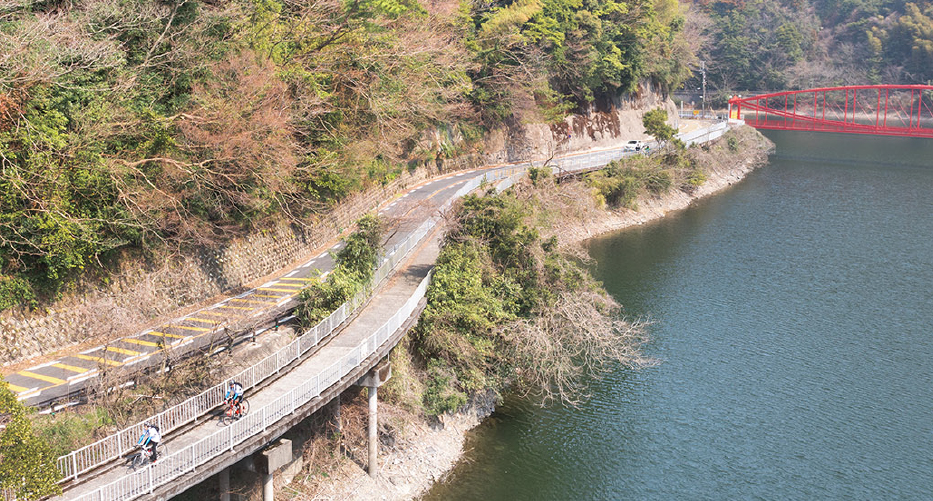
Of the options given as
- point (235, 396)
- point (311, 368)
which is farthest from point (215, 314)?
point (235, 396)

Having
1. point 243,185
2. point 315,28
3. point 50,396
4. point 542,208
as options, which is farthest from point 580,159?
point 50,396

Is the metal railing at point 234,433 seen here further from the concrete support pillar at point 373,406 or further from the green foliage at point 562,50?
the green foliage at point 562,50

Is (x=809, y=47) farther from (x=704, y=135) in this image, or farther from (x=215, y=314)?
(x=215, y=314)

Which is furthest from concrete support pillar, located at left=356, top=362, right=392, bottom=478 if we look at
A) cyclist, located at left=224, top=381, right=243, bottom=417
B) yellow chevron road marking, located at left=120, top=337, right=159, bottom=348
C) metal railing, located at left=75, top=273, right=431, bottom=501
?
yellow chevron road marking, located at left=120, top=337, right=159, bottom=348

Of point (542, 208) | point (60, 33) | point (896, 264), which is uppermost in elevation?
point (60, 33)

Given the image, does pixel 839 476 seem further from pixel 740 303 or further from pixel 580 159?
pixel 580 159

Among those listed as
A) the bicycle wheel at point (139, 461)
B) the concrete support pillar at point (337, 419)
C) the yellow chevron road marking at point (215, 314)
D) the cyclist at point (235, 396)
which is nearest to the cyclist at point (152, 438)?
the bicycle wheel at point (139, 461)
